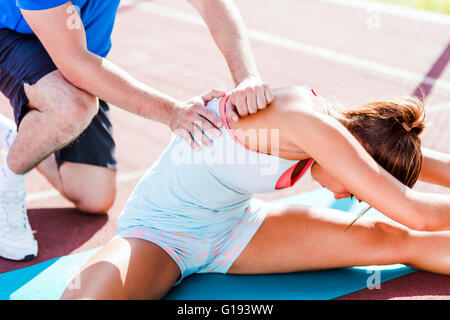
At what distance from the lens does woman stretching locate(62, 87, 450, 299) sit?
1815 mm

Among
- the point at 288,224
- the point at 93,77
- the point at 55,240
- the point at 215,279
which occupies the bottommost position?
the point at 55,240

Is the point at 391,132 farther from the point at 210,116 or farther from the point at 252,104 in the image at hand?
the point at 210,116

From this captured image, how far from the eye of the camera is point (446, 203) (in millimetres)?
1909

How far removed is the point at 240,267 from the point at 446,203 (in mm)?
858

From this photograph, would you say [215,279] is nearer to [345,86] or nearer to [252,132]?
[252,132]

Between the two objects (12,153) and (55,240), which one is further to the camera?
(55,240)

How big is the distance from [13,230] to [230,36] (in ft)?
4.42

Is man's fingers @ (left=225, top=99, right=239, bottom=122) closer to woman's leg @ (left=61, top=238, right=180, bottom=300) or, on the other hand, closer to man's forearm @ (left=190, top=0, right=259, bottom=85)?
man's forearm @ (left=190, top=0, right=259, bottom=85)

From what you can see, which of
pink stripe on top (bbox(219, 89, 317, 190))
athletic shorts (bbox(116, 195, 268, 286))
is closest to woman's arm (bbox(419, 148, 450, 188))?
pink stripe on top (bbox(219, 89, 317, 190))

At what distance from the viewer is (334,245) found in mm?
2223

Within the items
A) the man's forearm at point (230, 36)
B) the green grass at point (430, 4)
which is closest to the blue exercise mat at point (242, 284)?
the man's forearm at point (230, 36)

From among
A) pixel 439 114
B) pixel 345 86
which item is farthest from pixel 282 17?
pixel 439 114

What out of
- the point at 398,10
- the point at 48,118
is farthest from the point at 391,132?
the point at 398,10
